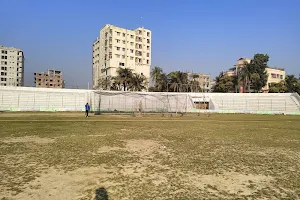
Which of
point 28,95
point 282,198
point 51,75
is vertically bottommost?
point 282,198

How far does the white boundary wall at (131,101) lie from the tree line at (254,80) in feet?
65.5

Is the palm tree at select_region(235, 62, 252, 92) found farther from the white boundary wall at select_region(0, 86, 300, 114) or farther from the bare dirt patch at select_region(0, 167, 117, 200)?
the bare dirt patch at select_region(0, 167, 117, 200)

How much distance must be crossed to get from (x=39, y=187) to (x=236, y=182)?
5321mm

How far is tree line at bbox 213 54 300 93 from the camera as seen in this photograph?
69.7 meters

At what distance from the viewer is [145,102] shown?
1845 inches

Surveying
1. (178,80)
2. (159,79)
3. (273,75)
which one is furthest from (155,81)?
(273,75)

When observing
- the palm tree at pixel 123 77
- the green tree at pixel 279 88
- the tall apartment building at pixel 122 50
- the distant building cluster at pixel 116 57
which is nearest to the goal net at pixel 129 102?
the palm tree at pixel 123 77

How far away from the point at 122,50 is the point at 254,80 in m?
51.5

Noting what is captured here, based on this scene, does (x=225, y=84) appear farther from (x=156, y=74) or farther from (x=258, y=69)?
(x=156, y=74)

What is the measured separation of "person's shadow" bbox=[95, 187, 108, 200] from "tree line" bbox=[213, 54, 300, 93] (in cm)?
7233

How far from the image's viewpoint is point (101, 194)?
4.89 m

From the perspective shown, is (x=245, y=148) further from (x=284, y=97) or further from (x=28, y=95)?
(x=284, y=97)

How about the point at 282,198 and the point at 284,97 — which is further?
the point at 284,97

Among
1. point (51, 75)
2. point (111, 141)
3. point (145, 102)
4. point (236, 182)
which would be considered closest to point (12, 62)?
point (51, 75)
